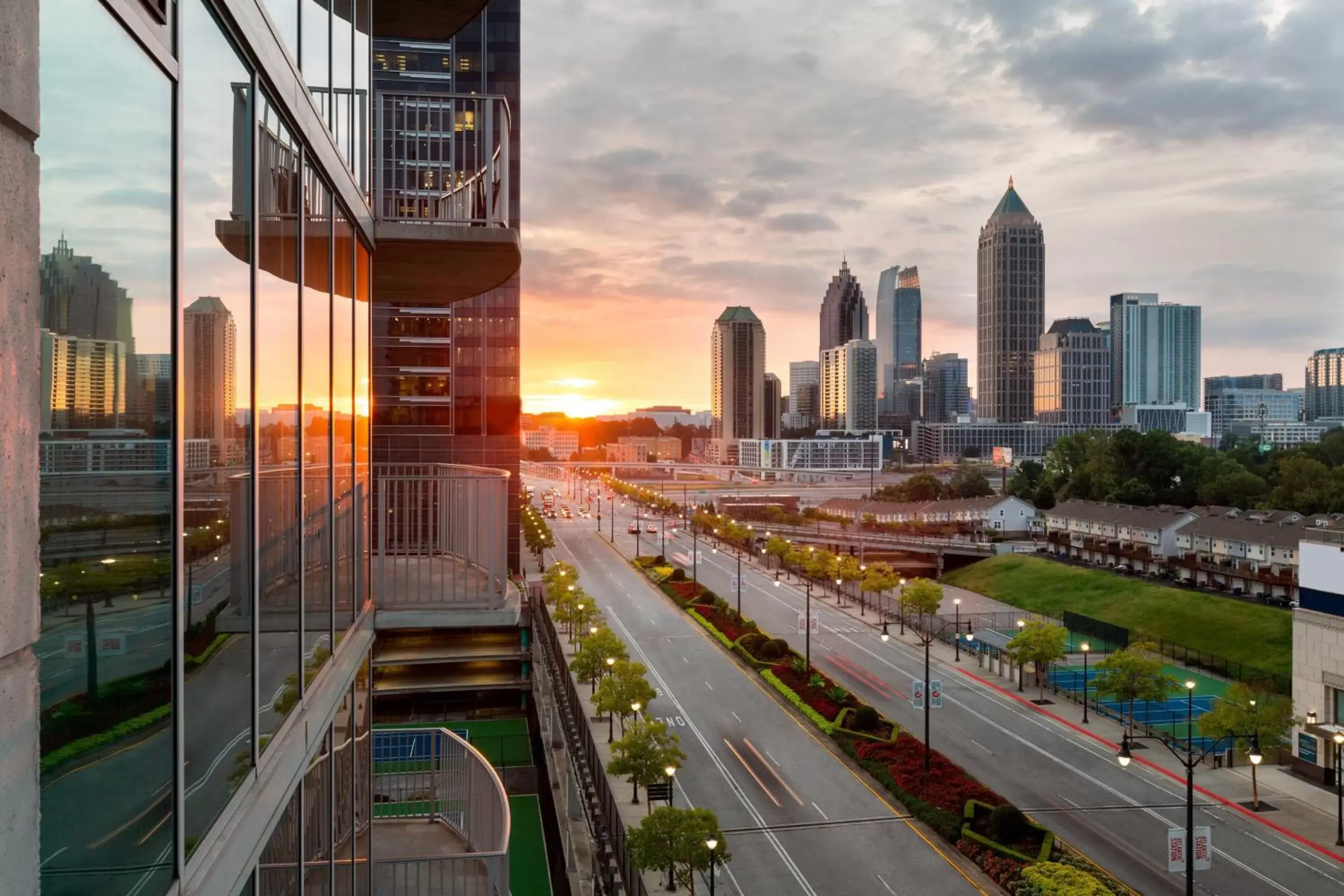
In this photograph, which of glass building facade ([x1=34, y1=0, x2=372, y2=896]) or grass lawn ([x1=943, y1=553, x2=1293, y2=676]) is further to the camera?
grass lawn ([x1=943, y1=553, x2=1293, y2=676])

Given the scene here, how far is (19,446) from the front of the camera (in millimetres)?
1869

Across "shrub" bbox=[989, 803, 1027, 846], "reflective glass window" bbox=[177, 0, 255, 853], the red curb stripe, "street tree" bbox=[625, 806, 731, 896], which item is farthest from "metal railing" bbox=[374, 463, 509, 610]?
the red curb stripe

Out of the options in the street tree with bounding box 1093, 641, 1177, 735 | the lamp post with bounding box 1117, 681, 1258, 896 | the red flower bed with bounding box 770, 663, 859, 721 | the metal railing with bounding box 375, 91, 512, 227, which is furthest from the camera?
the red flower bed with bounding box 770, 663, 859, 721

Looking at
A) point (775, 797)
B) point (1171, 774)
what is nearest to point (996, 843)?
point (775, 797)

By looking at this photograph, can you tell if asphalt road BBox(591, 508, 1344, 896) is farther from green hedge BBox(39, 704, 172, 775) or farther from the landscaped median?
green hedge BBox(39, 704, 172, 775)

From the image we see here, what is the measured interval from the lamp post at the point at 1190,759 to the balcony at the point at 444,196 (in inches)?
757

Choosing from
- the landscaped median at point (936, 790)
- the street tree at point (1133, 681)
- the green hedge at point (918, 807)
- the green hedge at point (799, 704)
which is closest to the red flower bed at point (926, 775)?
the landscaped median at point (936, 790)

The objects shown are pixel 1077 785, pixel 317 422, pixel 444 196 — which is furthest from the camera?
pixel 1077 785

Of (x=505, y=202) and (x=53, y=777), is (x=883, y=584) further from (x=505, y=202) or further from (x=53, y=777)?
(x=53, y=777)

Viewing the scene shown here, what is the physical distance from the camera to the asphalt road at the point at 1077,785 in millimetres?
24953

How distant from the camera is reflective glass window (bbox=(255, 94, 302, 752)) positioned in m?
3.88

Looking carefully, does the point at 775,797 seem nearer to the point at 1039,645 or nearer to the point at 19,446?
the point at 1039,645

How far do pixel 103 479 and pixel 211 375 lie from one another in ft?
3.06

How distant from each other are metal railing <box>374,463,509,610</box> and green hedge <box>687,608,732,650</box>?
42822mm
